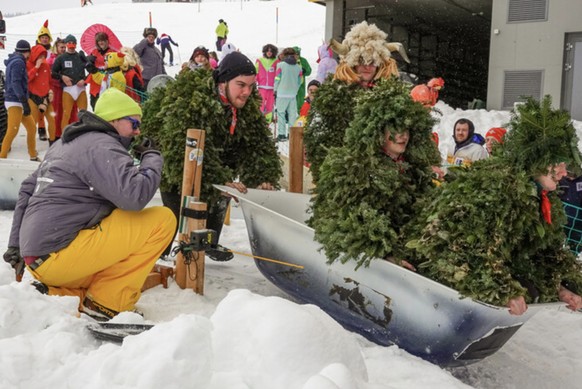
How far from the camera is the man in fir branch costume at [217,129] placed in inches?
192

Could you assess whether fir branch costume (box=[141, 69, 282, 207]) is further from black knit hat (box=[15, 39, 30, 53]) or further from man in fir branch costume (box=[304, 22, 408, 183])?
black knit hat (box=[15, 39, 30, 53])

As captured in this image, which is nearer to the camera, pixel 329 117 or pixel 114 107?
pixel 114 107

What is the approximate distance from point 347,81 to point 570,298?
258 centimetres

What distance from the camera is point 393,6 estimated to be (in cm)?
1700

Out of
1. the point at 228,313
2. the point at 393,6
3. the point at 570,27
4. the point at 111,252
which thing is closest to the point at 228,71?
the point at 111,252

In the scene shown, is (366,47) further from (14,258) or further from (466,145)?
(14,258)

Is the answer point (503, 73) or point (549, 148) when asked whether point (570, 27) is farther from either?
point (549, 148)

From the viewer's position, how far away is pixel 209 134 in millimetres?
4930

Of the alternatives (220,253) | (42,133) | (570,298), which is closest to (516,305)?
(570,298)

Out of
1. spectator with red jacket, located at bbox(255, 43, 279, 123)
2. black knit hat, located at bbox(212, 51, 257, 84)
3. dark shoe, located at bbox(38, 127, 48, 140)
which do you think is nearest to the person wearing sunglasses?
black knit hat, located at bbox(212, 51, 257, 84)

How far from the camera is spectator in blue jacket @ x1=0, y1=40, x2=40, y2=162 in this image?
9.86m

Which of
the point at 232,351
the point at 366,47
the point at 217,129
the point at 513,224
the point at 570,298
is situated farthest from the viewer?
the point at 366,47

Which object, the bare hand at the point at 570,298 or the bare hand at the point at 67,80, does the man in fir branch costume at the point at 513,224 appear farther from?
the bare hand at the point at 67,80

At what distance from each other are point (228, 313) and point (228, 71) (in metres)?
2.95
